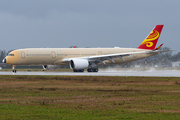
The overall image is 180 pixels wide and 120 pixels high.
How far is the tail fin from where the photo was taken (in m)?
53.8

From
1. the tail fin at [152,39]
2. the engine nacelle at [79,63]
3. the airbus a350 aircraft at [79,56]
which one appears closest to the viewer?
the engine nacelle at [79,63]

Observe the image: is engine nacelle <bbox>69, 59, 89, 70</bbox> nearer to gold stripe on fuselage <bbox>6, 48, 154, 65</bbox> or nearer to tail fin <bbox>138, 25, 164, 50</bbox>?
gold stripe on fuselage <bbox>6, 48, 154, 65</bbox>

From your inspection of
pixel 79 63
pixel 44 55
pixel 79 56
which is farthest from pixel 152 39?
pixel 44 55

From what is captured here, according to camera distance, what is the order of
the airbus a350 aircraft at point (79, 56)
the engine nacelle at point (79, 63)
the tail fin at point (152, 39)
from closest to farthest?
the engine nacelle at point (79, 63) → the airbus a350 aircraft at point (79, 56) → the tail fin at point (152, 39)

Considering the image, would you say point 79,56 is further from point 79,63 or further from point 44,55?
point 44,55

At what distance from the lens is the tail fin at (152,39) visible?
53.8 meters

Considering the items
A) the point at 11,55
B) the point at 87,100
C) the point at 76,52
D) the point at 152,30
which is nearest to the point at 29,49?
the point at 11,55

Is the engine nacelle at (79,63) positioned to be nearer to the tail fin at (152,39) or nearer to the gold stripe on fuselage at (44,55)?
the gold stripe on fuselage at (44,55)

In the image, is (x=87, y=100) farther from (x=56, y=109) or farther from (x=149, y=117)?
(x=149, y=117)

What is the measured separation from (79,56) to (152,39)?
13.6 metres

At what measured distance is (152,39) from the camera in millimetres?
53781

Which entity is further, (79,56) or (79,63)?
(79,56)

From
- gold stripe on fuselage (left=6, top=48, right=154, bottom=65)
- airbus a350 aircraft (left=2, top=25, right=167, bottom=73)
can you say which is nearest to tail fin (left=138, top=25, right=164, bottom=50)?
airbus a350 aircraft (left=2, top=25, right=167, bottom=73)

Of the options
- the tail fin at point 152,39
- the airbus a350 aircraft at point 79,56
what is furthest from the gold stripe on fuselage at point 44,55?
the tail fin at point 152,39
